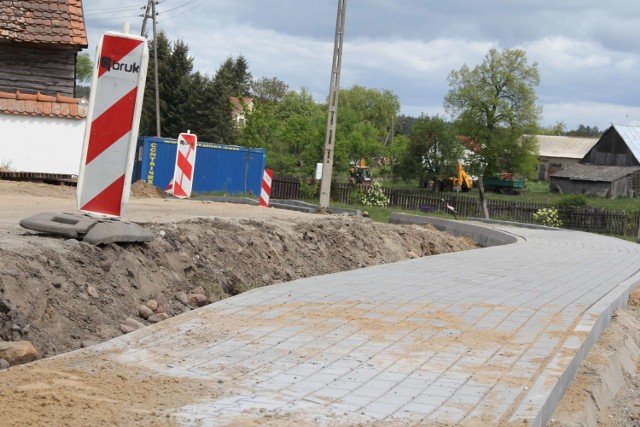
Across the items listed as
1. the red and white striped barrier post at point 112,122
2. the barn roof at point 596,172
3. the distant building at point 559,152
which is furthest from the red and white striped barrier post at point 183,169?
the distant building at point 559,152

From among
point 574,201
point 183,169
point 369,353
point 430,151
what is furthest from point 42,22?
point 430,151

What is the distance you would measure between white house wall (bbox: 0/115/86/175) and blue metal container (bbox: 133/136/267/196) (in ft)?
54.4

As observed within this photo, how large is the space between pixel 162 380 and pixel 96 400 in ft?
2.10

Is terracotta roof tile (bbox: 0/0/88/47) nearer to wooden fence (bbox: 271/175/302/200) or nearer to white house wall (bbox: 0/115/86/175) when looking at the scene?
white house wall (bbox: 0/115/86/175)

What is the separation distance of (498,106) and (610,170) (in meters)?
18.6

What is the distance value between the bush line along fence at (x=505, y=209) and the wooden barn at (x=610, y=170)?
Result: 1521 inches

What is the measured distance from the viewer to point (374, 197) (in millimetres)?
48125

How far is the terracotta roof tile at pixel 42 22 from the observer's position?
72.8ft

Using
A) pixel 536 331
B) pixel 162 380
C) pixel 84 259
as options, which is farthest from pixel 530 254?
pixel 162 380

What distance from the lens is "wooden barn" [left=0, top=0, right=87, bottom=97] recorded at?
2234 centimetres

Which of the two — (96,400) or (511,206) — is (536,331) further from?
(511,206)

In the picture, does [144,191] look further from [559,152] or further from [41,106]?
[559,152]

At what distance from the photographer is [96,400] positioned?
4918 millimetres

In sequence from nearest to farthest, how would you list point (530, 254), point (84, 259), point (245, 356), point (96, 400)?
point (96, 400), point (245, 356), point (84, 259), point (530, 254)
